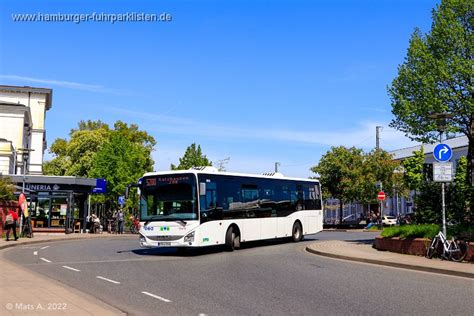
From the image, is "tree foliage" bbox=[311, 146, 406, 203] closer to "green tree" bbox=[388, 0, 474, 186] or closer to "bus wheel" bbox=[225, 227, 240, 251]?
"green tree" bbox=[388, 0, 474, 186]

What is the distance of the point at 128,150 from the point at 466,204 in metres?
42.7

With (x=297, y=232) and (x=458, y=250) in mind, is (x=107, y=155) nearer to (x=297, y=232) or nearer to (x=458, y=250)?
A: (x=297, y=232)

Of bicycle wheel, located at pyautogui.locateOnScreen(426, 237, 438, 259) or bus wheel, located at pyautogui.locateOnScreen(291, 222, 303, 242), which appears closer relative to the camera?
bicycle wheel, located at pyautogui.locateOnScreen(426, 237, 438, 259)

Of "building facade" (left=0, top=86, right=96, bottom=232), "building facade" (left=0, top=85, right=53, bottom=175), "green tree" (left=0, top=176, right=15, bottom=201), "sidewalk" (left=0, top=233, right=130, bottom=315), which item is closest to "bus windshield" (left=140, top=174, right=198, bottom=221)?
"sidewalk" (left=0, top=233, right=130, bottom=315)

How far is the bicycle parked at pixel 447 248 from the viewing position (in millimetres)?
16156

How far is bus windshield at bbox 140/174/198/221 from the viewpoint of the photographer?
63.0 ft

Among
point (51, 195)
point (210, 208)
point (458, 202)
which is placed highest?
point (51, 195)

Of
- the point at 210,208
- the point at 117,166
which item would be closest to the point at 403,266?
the point at 210,208

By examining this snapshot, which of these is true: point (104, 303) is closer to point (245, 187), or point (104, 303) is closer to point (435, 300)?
point (435, 300)

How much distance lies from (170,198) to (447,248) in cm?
934

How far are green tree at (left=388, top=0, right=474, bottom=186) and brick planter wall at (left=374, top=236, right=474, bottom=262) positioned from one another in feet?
11.7

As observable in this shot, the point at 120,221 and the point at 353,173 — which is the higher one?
the point at 353,173

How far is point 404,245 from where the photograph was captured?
1902 centimetres

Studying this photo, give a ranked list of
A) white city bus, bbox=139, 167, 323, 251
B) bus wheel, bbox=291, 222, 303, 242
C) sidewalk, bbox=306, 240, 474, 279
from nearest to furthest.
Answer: sidewalk, bbox=306, 240, 474, 279, white city bus, bbox=139, 167, 323, 251, bus wheel, bbox=291, 222, 303, 242
